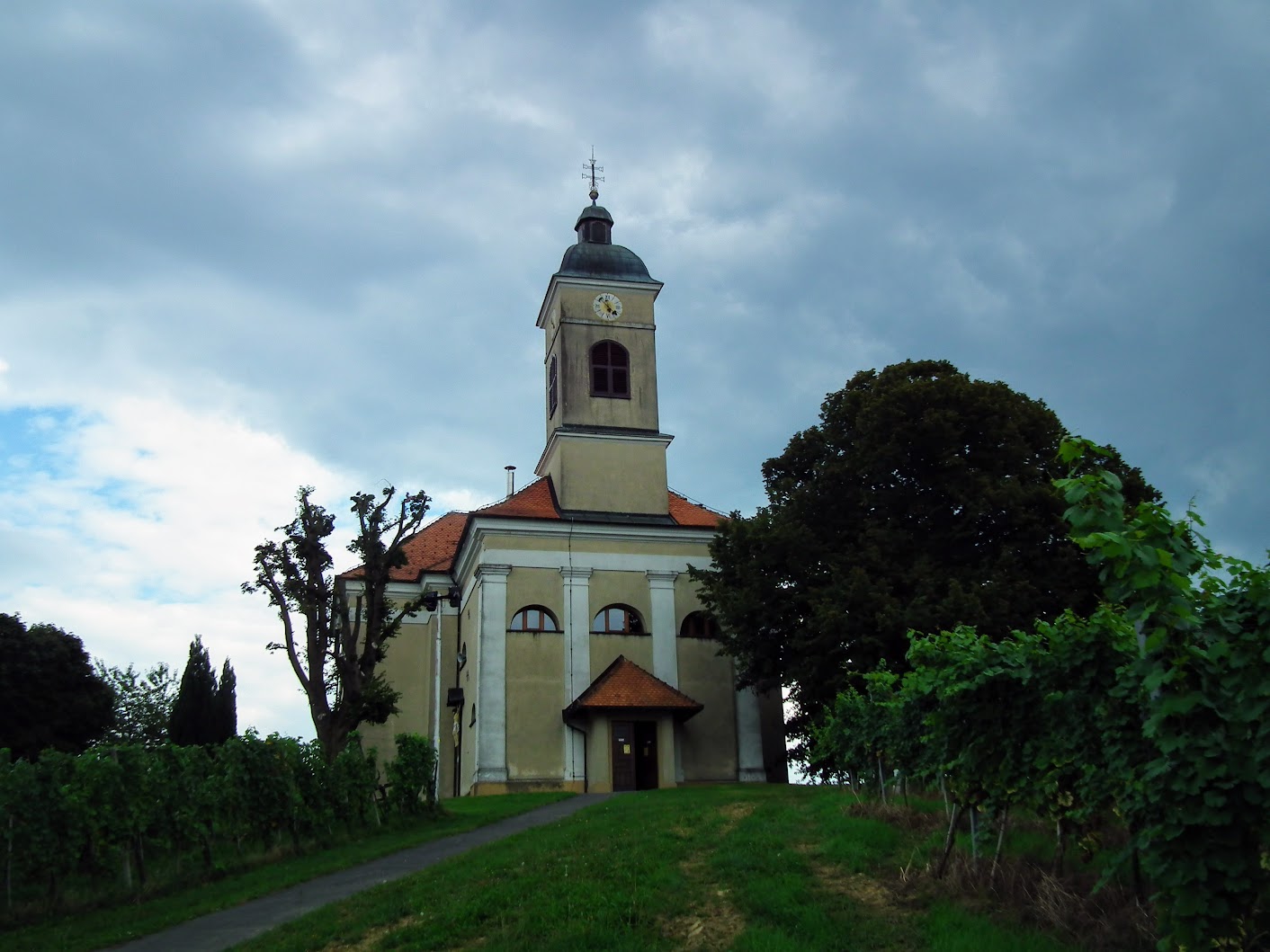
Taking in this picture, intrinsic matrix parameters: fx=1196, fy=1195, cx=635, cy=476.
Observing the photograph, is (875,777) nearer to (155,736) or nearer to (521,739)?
(521,739)

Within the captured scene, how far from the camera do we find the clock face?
43062 millimetres

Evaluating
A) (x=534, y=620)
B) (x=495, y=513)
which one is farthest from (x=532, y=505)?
(x=534, y=620)

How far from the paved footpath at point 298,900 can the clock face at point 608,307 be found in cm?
2390

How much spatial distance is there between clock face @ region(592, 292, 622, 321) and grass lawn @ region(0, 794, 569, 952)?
2231 centimetres

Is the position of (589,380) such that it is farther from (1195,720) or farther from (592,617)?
Result: (1195,720)

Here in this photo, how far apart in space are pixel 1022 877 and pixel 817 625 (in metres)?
18.1

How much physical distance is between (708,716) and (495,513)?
30.5ft

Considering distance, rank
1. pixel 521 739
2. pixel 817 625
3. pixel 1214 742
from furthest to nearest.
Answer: pixel 521 739 < pixel 817 625 < pixel 1214 742

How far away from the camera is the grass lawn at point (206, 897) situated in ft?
49.0

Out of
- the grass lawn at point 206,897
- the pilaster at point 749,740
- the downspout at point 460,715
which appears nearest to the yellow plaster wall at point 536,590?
the downspout at point 460,715

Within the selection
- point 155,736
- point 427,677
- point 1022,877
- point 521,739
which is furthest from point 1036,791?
point 155,736

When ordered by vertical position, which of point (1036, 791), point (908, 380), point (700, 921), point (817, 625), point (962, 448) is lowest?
point (700, 921)

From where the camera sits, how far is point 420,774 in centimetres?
2497

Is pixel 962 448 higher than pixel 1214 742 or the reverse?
higher
